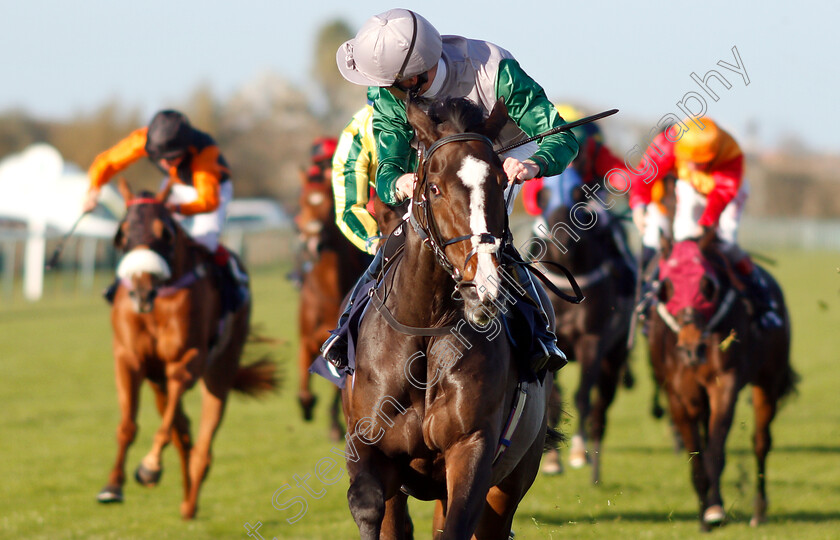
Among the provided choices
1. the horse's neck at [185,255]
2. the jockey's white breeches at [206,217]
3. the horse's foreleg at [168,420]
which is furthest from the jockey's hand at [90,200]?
the horse's foreleg at [168,420]

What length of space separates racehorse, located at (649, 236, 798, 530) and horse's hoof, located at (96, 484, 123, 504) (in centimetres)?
336

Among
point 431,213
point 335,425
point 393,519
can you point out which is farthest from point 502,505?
point 335,425

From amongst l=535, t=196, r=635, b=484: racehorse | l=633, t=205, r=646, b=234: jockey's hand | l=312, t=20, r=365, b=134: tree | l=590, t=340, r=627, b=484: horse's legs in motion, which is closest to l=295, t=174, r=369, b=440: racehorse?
l=535, t=196, r=635, b=484: racehorse

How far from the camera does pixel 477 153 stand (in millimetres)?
3109

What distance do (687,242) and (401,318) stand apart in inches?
140

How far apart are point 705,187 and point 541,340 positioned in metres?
3.61

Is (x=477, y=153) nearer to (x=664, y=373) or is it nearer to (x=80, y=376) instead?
(x=664, y=373)

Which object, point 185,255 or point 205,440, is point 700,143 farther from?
point 205,440

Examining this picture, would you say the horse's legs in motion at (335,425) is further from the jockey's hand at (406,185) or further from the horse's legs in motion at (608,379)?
the jockey's hand at (406,185)

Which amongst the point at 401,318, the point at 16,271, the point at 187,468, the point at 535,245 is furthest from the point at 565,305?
the point at 16,271

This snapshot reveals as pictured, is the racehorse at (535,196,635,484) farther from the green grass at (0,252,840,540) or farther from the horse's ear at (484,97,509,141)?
the horse's ear at (484,97,509,141)

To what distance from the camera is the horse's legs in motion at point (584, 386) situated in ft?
25.6

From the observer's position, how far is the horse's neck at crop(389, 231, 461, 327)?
3359 mm

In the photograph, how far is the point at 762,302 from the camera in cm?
673
